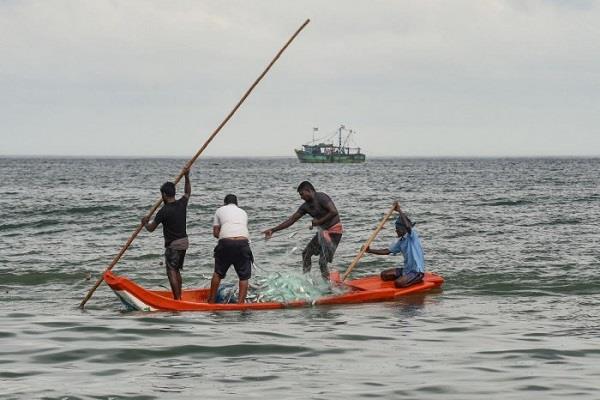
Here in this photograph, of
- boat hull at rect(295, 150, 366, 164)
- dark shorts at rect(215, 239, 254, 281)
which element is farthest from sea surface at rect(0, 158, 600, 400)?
boat hull at rect(295, 150, 366, 164)

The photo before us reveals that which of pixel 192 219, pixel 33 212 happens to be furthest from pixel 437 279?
pixel 33 212

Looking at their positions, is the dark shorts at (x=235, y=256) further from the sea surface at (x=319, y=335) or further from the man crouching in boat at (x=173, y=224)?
the sea surface at (x=319, y=335)

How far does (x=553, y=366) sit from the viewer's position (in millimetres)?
9695

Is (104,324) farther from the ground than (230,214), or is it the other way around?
(230,214)

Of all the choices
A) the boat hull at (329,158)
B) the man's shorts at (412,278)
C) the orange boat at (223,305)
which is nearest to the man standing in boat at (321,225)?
the orange boat at (223,305)

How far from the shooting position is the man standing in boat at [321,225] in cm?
1554

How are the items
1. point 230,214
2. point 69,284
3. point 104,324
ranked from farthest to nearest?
point 69,284
point 230,214
point 104,324

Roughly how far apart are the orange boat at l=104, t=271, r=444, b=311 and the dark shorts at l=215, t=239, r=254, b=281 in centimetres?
55

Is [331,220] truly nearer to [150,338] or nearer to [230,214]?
[230,214]

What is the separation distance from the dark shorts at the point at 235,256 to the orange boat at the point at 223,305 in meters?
0.55

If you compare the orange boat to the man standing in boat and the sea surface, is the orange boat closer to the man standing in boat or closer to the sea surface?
the sea surface

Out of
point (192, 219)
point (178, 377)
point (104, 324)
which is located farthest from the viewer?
point (192, 219)

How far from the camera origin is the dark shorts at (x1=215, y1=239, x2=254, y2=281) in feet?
46.1

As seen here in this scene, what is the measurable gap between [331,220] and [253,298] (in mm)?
2019
